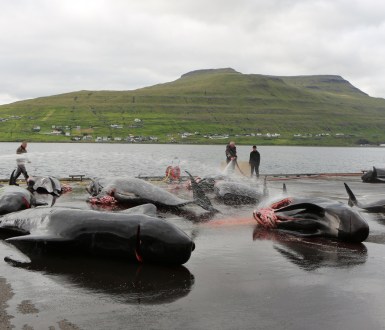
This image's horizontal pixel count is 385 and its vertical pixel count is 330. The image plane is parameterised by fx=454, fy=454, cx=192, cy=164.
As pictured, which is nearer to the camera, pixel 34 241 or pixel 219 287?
pixel 219 287

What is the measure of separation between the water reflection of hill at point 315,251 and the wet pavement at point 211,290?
0.08 feet

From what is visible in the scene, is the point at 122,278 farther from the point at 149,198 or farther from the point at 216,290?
the point at 149,198

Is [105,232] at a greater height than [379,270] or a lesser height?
greater

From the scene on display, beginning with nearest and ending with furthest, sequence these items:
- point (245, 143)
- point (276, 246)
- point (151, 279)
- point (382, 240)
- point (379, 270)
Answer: point (151, 279) → point (379, 270) → point (276, 246) → point (382, 240) → point (245, 143)

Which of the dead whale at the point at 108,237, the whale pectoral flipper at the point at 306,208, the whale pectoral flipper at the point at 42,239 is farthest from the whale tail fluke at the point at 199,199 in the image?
the whale pectoral flipper at the point at 42,239

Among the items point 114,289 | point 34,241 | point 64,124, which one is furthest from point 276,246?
point 64,124

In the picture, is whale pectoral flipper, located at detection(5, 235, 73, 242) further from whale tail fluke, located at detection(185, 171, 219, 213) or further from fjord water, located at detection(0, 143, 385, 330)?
whale tail fluke, located at detection(185, 171, 219, 213)

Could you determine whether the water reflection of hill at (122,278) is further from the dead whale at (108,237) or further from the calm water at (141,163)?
the calm water at (141,163)

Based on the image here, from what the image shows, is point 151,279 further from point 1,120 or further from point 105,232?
point 1,120

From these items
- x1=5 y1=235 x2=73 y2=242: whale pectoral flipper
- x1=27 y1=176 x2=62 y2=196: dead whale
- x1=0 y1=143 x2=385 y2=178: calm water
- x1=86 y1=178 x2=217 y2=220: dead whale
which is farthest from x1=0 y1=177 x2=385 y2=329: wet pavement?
x1=0 y1=143 x2=385 y2=178: calm water

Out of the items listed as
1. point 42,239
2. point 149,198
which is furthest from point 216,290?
point 149,198

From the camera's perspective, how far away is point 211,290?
8102 mm

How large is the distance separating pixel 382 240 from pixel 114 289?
8.18 meters

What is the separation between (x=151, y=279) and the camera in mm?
8633
